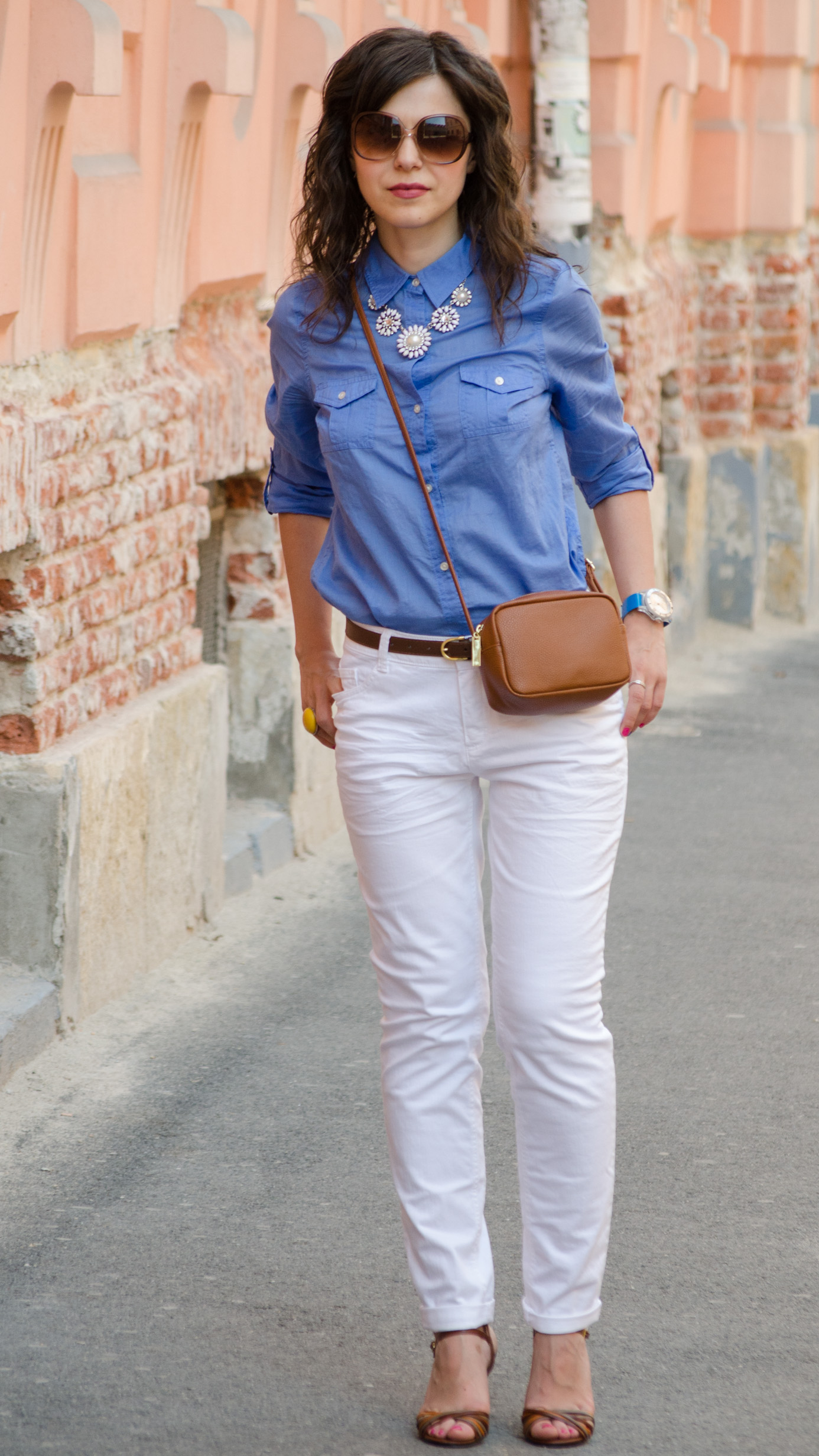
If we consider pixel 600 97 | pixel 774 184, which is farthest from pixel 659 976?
pixel 774 184

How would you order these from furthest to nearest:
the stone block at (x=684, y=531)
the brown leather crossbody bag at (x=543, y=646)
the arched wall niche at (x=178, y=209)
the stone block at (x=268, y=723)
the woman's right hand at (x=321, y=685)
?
the stone block at (x=684, y=531)
the stone block at (x=268, y=723)
the arched wall niche at (x=178, y=209)
the woman's right hand at (x=321, y=685)
the brown leather crossbody bag at (x=543, y=646)

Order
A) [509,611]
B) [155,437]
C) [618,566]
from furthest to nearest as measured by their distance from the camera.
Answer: [155,437]
[618,566]
[509,611]

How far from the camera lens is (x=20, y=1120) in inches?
159

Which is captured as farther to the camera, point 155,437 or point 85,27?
point 155,437

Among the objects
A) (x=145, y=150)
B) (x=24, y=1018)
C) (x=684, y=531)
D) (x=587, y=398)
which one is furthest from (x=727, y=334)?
(x=587, y=398)

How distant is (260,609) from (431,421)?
11.3ft

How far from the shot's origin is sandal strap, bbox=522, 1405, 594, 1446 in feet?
9.27

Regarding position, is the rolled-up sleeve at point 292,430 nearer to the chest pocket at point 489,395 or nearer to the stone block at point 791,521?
the chest pocket at point 489,395

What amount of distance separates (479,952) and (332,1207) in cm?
104

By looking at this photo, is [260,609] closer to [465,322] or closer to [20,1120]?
[20,1120]

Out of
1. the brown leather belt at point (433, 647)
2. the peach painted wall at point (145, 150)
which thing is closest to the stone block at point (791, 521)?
the peach painted wall at point (145, 150)

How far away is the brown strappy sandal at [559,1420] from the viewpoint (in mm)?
2824

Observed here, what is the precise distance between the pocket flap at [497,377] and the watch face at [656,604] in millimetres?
376

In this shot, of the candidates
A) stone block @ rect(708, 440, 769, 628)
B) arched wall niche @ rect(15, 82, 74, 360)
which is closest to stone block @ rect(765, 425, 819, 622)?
stone block @ rect(708, 440, 769, 628)
